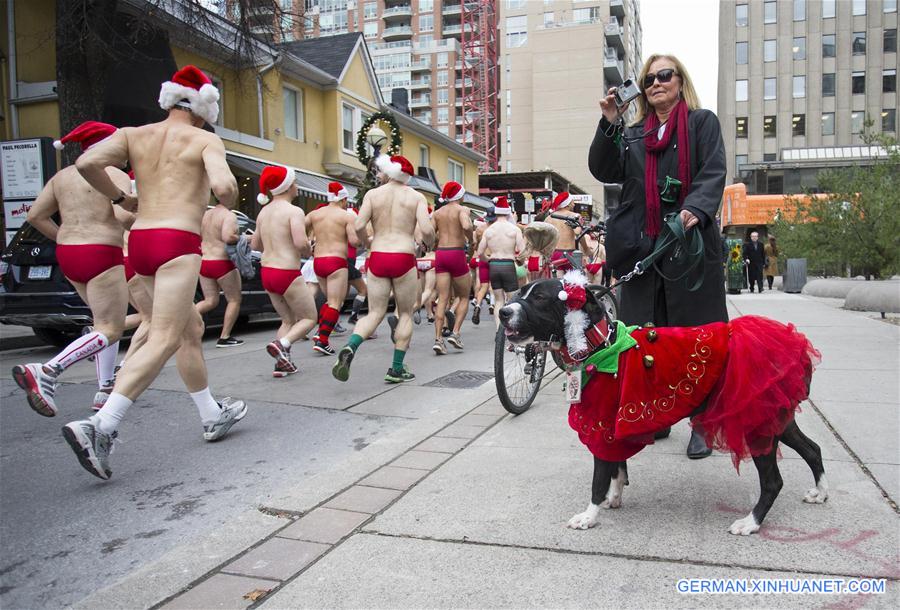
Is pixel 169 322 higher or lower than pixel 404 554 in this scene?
higher

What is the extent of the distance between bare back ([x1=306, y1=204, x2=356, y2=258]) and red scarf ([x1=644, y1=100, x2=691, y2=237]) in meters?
5.00

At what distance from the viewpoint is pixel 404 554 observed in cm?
258

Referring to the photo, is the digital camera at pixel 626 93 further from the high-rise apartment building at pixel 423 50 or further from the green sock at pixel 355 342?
the high-rise apartment building at pixel 423 50

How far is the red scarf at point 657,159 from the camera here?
134 inches

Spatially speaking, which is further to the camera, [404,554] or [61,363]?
[61,363]

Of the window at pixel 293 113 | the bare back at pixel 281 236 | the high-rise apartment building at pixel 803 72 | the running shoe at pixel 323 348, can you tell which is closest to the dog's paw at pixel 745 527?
the bare back at pixel 281 236

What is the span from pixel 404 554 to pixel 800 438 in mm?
1765

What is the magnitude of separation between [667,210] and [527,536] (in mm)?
1802

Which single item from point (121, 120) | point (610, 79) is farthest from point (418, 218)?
point (610, 79)

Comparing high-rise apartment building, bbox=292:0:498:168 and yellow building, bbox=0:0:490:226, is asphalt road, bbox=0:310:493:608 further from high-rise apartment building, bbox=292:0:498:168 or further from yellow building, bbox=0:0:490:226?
high-rise apartment building, bbox=292:0:498:168

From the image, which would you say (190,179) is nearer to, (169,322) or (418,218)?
(169,322)

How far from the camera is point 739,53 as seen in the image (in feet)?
206

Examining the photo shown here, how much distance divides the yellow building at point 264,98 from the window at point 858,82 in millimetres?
47447

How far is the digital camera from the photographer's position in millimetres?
3270
